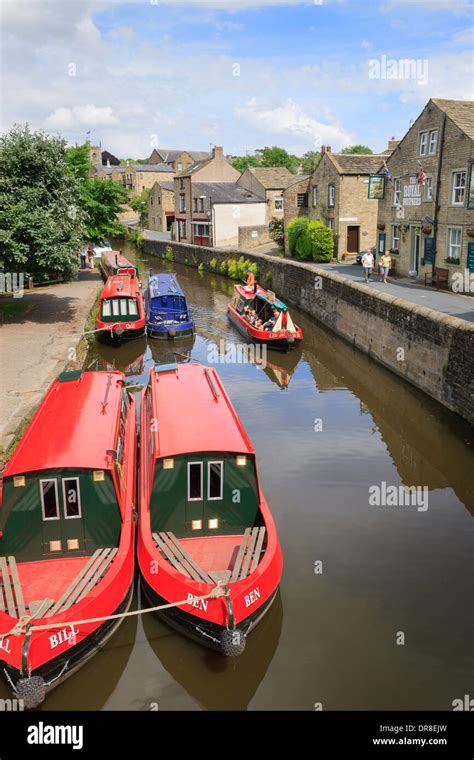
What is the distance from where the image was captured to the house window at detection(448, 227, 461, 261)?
2391 centimetres

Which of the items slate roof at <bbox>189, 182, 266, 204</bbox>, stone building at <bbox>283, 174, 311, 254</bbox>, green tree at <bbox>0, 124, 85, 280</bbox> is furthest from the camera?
slate roof at <bbox>189, 182, 266, 204</bbox>

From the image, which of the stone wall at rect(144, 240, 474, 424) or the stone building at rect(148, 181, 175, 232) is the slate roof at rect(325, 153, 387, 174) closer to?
the stone wall at rect(144, 240, 474, 424)

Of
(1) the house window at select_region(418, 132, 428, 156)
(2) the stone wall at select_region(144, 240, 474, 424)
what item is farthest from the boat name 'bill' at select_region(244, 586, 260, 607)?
(1) the house window at select_region(418, 132, 428, 156)

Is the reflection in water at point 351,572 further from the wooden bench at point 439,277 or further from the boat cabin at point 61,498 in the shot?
the wooden bench at point 439,277

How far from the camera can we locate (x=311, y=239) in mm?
37875

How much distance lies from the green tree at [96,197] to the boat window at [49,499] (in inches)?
1213

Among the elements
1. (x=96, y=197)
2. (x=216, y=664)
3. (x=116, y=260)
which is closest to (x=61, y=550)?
(x=216, y=664)

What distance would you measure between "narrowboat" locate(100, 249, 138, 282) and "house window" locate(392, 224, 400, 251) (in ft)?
45.8

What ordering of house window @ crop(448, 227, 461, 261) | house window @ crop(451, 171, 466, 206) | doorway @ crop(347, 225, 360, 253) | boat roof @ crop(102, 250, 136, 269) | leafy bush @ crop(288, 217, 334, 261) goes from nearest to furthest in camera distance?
house window @ crop(451, 171, 466, 206) → house window @ crop(448, 227, 461, 261) → boat roof @ crop(102, 250, 136, 269) → leafy bush @ crop(288, 217, 334, 261) → doorway @ crop(347, 225, 360, 253)

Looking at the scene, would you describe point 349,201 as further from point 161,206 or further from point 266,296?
point 161,206

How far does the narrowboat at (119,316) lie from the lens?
24.7m

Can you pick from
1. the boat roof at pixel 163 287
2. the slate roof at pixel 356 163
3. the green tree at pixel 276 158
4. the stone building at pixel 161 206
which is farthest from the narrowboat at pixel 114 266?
the green tree at pixel 276 158

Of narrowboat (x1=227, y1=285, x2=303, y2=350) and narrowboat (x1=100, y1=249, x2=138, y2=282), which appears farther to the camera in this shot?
narrowboat (x1=100, y1=249, x2=138, y2=282)
